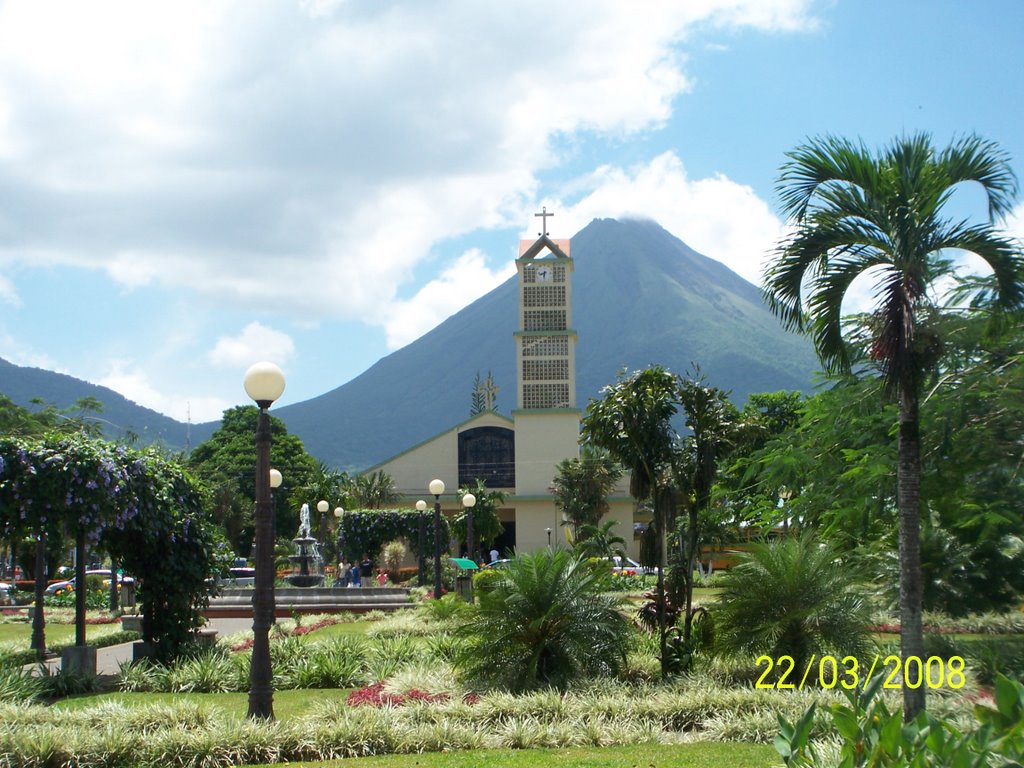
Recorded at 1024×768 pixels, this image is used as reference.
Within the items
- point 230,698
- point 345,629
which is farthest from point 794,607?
point 345,629

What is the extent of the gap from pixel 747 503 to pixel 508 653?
12.0 metres

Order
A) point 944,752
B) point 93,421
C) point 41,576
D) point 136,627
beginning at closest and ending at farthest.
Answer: point 944,752 → point 41,576 → point 136,627 → point 93,421

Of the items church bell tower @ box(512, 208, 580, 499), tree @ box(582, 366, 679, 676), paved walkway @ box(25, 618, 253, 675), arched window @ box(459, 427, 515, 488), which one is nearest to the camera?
paved walkway @ box(25, 618, 253, 675)

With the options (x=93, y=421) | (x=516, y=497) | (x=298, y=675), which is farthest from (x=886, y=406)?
(x=93, y=421)

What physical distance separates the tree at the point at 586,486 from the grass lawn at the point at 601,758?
Answer: 42368 mm

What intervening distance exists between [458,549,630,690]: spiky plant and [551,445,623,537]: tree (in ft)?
129

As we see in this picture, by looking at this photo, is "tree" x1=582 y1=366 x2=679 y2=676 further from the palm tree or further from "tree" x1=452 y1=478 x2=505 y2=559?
"tree" x1=452 y1=478 x2=505 y2=559

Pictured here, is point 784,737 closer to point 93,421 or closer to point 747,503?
point 747,503

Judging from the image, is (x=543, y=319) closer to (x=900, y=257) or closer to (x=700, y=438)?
(x=700, y=438)

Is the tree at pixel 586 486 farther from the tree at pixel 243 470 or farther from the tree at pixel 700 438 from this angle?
the tree at pixel 700 438

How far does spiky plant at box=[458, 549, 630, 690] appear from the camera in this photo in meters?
11.7

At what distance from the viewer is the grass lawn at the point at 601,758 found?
810cm

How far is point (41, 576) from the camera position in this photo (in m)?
18.5

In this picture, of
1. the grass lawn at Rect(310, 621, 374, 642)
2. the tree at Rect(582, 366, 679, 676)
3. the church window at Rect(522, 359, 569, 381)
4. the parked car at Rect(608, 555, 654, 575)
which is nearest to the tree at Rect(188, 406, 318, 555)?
the church window at Rect(522, 359, 569, 381)
